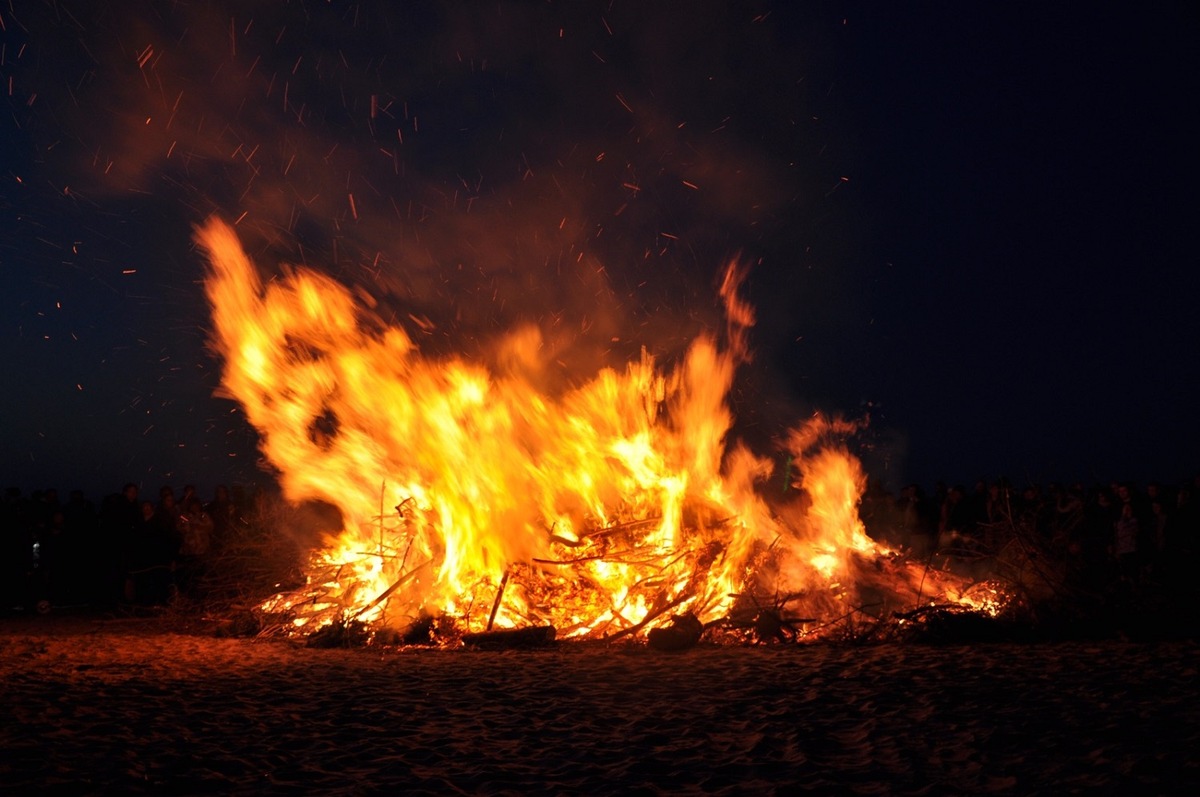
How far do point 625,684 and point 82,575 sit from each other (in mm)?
9672

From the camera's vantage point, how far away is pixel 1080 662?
700cm

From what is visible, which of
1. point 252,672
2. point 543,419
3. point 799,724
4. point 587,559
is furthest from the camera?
point 543,419

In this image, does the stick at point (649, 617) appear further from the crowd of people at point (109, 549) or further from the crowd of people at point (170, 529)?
the crowd of people at point (109, 549)

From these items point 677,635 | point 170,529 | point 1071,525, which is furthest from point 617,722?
point 170,529

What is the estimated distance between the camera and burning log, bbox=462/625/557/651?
888 cm

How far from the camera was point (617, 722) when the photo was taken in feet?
18.2

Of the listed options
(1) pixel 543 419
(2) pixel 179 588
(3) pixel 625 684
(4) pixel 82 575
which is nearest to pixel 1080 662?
(3) pixel 625 684

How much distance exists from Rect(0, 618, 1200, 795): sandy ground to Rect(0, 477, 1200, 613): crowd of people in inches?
142

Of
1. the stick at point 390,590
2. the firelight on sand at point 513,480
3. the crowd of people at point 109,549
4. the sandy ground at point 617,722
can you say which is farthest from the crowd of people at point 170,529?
the sandy ground at point 617,722

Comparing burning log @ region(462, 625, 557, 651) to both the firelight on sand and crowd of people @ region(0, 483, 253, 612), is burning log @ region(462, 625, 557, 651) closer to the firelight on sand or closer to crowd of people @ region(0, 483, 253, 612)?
the firelight on sand

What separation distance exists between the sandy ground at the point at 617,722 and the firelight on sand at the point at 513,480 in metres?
1.73

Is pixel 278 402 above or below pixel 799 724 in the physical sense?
above

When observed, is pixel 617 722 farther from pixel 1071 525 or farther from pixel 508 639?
pixel 1071 525

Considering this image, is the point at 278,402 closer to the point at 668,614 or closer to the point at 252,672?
the point at 252,672
